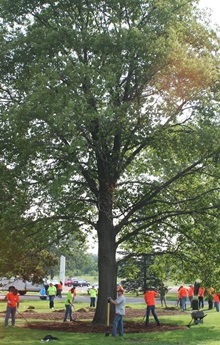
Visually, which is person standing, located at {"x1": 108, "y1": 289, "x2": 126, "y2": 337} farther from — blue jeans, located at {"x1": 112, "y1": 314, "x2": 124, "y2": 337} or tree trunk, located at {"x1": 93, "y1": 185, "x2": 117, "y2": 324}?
tree trunk, located at {"x1": 93, "y1": 185, "x2": 117, "y2": 324}

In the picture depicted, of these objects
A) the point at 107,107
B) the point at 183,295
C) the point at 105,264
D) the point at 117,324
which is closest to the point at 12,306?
the point at 105,264

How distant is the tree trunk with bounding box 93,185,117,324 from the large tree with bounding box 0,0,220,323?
44 millimetres

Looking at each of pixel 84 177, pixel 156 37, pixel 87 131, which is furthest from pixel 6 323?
pixel 156 37

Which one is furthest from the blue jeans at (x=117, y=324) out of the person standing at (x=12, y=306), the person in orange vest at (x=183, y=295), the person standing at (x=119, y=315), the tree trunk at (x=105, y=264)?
the person in orange vest at (x=183, y=295)

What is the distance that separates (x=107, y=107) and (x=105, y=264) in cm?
758

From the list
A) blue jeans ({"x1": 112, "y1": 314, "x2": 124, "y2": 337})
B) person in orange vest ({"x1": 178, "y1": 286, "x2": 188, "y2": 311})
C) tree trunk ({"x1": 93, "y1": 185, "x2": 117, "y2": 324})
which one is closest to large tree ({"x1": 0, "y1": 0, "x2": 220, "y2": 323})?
tree trunk ({"x1": 93, "y1": 185, "x2": 117, "y2": 324})

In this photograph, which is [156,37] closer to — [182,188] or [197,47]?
[197,47]

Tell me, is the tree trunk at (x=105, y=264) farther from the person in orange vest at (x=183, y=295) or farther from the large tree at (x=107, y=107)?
the person in orange vest at (x=183, y=295)

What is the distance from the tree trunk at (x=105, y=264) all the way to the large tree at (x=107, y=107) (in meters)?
0.04

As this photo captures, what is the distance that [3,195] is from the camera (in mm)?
21016

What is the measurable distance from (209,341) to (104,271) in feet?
24.0

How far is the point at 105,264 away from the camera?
23781 millimetres

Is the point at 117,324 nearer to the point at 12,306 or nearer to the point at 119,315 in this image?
the point at 119,315

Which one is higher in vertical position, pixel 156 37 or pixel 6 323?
pixel 156 37
